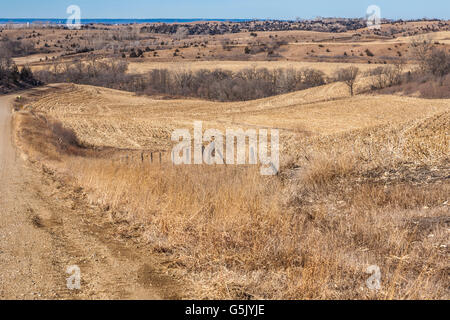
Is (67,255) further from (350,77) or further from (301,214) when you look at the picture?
(350,77)

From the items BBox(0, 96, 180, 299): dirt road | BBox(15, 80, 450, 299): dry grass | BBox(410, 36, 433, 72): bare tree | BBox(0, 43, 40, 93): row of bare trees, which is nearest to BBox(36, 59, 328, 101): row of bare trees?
BBox(0, 43, 40, 93): row of bare trees

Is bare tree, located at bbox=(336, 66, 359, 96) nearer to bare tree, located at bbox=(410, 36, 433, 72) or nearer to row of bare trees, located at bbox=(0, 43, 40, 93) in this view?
bare tree, located at bbox=(410, 36, 433, 72)

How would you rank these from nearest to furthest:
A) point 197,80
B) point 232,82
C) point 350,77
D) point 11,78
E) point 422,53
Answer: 1. point 11,78
2. point 350,77
3. point 422,53
4. point 232,82
5. point 197,80

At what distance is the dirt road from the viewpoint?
5.82m

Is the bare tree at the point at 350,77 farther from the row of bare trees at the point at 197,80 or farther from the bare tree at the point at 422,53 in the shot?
the bare tree at the point at 422,53

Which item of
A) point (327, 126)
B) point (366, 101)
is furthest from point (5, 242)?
point (366, 101)

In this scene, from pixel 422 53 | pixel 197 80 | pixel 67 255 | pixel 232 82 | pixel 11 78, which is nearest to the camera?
pixel 67 255

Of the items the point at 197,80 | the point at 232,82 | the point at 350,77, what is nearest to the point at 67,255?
the point at 350,77

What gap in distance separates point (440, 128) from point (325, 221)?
10954 mm

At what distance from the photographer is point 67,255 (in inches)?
281

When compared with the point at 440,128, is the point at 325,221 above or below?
below
